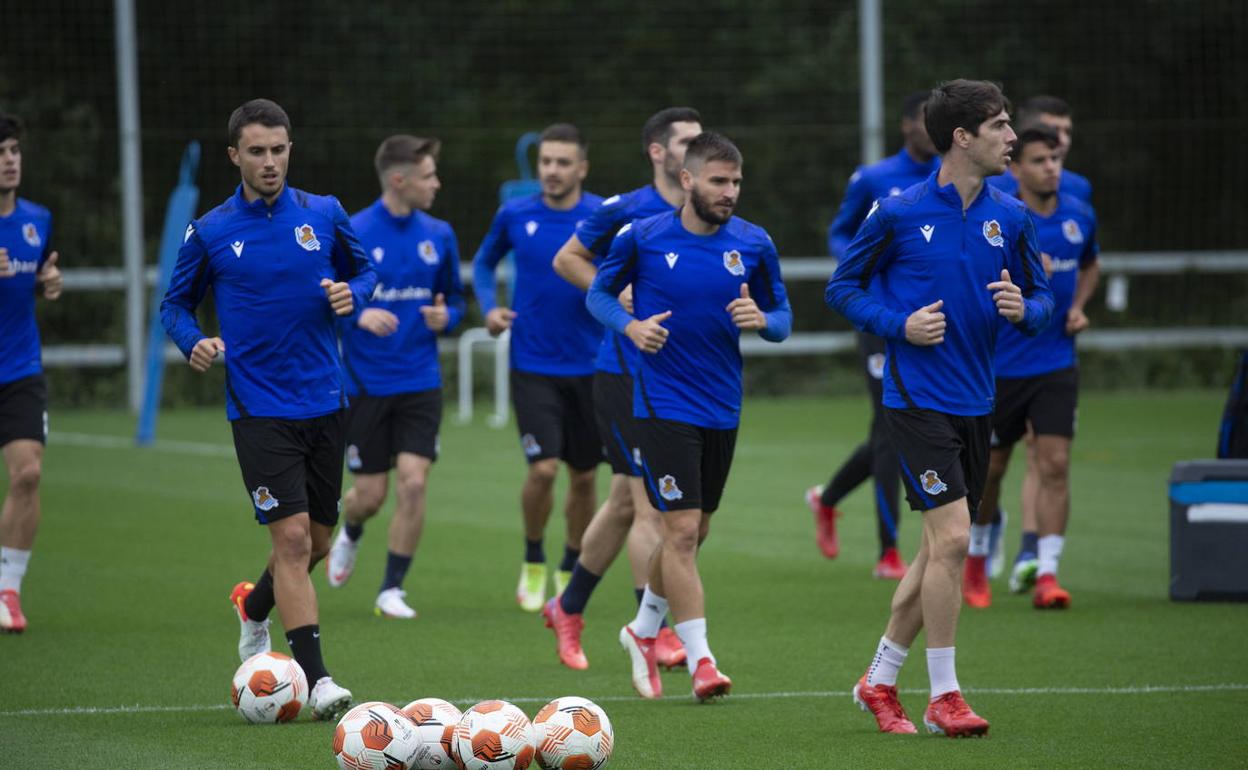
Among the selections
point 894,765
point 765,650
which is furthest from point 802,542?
point 894,765

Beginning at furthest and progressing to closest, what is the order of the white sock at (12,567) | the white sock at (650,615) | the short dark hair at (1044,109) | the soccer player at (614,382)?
the short dark hair at (1044,109), the white sock at (12,567), the soccer player at (614,382), the white sock at (650,615)

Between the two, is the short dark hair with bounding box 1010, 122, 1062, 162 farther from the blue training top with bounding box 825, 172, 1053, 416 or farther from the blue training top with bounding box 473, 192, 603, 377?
the blue training top with bounding box 825, 172, 1053, 416

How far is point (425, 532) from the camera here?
13.1m

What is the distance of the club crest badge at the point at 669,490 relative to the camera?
736 cm

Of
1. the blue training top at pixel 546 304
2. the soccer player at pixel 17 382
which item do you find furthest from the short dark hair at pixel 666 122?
the soccer player at pixel 17 382

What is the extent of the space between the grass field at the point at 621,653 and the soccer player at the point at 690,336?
517mm

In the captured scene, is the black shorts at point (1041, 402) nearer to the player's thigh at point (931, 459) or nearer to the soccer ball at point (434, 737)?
the player's thigh at point (931, 459)

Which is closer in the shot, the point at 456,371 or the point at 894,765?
the point at 894,765

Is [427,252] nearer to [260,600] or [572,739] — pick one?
[260,600]

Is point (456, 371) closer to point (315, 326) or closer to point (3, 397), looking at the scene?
point (3, 397)

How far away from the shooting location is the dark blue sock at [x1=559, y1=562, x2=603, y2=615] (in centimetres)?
839

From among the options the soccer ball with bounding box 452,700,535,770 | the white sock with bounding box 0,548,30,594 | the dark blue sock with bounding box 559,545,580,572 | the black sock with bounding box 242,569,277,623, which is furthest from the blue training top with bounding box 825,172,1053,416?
the white sock with bounding box 0,548,30,594

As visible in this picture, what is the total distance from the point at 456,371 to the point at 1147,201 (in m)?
9.82

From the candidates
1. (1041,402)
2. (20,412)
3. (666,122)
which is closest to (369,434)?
(20,412)
